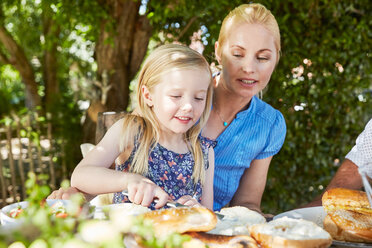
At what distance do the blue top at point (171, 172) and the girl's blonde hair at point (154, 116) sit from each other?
0.03m

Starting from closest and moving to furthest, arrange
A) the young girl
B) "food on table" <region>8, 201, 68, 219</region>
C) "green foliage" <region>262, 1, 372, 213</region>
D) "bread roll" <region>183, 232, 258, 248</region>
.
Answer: "bread roll" <region>183, 232, 258, 248</region> < "food on table" <region>8, 201, 68, 219</region> < the young girl < "green foliage" <region>262, 1, 372, 213</region>

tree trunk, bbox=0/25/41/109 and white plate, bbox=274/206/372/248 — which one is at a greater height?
tree trunk, bbox=0/25/41/109

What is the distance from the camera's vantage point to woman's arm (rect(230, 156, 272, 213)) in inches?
100

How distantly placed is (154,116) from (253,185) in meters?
0.79

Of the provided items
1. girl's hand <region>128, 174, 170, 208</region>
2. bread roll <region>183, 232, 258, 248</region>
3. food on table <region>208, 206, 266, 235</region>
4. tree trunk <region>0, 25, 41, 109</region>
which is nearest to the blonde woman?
food on table <region>208, 206, 266, 235</region>

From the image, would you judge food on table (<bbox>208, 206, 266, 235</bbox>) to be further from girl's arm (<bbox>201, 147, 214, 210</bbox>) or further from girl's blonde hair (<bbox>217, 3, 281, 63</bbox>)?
girl's blonde hair (<bbox>217, 3, 281, 63</bbox>)

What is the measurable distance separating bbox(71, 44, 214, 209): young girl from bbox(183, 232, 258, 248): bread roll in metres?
0.38

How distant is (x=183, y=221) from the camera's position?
1.29m

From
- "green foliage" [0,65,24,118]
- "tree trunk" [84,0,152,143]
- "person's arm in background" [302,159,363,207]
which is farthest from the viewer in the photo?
"green foliage" [0,65,24,118]

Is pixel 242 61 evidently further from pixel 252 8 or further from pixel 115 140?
pixel 115 140

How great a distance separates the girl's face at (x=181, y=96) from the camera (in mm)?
1900

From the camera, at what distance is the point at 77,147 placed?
570 cm

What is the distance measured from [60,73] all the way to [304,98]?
336 inches

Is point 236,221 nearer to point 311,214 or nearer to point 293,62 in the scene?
point 311,214
